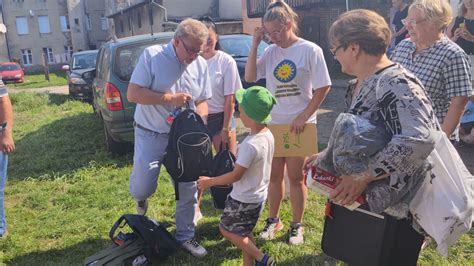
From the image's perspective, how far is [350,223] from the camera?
2008 millimetres

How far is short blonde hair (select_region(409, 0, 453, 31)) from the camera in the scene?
2482 mm

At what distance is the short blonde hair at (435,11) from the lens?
248cm

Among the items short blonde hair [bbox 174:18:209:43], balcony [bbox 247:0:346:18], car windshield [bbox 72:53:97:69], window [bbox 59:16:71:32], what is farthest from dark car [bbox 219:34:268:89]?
window [bbox 59:16:71:32]

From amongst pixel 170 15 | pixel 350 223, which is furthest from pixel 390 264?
pixel 170 15

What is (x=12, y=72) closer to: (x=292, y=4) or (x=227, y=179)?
(x=292, y=4)

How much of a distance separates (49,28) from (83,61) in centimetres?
3502

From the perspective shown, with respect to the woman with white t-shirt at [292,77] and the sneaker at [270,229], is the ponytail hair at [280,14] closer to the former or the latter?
the woman with white t-shirt at [292,77]

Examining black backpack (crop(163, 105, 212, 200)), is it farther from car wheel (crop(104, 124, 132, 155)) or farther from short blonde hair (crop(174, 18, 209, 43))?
car wheel (crop(104, 124, 132, 155))

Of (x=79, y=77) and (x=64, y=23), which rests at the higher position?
(x=64, y=23)

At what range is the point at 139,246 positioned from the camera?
3.21 meters

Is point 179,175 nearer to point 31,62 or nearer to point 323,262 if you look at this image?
point 323,262

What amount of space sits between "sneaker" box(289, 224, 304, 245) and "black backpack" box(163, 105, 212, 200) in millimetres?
925

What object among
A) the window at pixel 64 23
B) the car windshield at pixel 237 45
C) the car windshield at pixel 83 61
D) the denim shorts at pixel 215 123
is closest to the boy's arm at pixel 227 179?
the denim shorts at pixel 215 123

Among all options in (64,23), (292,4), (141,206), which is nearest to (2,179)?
(141,206)
